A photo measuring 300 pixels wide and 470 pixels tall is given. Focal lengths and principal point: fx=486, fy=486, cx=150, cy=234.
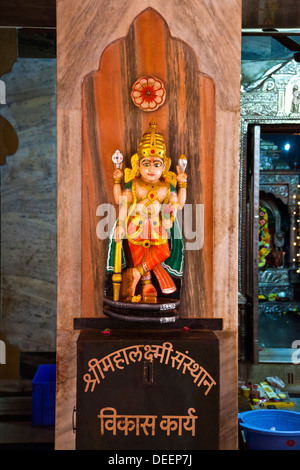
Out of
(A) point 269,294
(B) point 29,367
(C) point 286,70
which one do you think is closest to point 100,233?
(B) point 29,367

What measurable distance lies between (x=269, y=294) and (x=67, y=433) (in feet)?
22.7

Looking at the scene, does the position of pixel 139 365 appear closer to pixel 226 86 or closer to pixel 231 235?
pixel 231 235

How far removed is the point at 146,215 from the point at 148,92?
0.65 metres

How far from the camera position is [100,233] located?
261 cm

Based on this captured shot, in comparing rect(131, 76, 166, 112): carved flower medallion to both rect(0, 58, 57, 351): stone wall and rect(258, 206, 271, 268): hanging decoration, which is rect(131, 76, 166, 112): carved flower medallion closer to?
rect(0, 58, 57, 351): stone wall

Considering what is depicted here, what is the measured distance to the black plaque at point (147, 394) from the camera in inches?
91.1

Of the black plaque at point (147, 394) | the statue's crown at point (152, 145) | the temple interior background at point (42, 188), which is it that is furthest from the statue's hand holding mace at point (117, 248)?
the temple interior background at point (42, 188)

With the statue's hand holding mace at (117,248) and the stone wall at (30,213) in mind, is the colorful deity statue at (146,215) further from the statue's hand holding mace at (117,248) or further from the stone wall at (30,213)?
the stone wall at (30,213)

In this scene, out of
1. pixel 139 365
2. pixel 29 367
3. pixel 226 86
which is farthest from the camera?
pixel 29 367

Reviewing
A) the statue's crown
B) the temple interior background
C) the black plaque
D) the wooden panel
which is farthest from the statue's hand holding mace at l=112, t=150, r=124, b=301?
the temple interior background

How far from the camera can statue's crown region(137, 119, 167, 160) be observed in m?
2.41

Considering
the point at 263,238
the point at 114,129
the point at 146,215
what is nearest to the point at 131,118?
the point at 114,129

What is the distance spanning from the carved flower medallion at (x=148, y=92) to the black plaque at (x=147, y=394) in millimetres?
1219

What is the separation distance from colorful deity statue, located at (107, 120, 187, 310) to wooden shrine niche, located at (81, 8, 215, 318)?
12 centimetres
